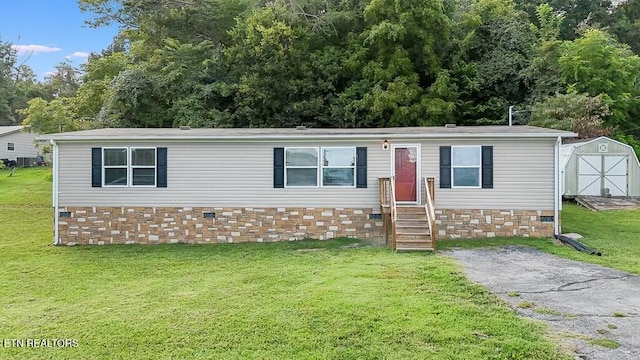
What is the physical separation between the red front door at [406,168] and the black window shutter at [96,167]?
23.3 ft

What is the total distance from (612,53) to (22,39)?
1562 inches

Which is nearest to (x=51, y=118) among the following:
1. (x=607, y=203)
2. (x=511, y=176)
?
(x=511, y=176)

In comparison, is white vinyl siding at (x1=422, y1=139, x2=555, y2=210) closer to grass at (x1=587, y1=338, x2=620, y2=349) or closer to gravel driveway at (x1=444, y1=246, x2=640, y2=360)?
gravel driveway at (x1=444, y1=246, x2=640, y2=360)

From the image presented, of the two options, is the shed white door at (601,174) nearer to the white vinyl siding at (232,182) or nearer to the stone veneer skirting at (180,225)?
the white vinyl siding at (232,182)

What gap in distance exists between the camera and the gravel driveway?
163 inches

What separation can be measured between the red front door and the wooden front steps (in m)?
0.50

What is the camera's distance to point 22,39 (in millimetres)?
34000

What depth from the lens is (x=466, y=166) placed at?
10094mm

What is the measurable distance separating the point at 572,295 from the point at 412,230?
391cm

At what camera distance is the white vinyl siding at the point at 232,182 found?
10172 mm

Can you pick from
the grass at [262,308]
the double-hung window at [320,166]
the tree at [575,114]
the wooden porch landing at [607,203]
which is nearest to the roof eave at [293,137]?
the double-hung window at [320,166]

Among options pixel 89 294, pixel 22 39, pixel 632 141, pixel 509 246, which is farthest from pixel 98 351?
pixel 22 39

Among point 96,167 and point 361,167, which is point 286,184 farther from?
point 96,167

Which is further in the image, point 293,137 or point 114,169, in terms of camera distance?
point 114,169
